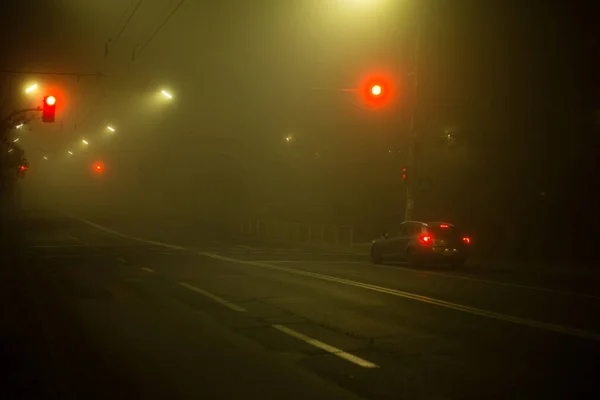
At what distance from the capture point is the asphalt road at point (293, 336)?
26.2 ft

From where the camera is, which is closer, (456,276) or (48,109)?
(456,276)

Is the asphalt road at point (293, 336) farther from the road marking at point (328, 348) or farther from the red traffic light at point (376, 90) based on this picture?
the red traffic light at point (376, 90)

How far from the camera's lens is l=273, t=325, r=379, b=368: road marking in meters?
9.10

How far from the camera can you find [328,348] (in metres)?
10.0

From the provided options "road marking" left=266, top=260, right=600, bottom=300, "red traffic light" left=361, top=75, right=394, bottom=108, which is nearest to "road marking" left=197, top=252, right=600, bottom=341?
"road marking" left=266, top=260, right=600, bottom=300

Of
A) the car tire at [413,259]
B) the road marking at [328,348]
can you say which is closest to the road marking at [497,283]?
the car tire at [413,259]

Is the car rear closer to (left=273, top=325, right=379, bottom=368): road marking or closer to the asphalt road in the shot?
the asphalt road

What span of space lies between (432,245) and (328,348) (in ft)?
44.0

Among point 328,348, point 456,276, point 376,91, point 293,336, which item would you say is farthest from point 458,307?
point 376,91

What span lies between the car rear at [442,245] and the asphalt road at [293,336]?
9.19 feet

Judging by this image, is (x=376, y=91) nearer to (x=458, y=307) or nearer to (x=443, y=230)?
(x=443, y=230)

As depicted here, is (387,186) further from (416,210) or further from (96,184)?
(96,184)

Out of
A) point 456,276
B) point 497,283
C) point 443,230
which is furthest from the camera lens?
point 443,230

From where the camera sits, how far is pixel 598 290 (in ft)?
58.7
